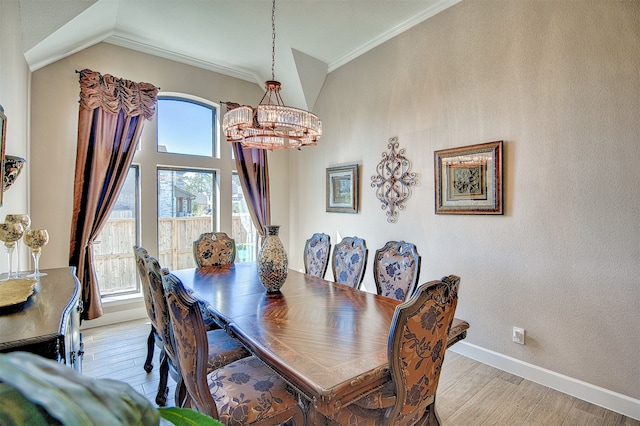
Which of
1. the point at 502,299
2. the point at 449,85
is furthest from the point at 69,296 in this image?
the point at 449,85

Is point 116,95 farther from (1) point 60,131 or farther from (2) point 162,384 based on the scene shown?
(2) point 162,384

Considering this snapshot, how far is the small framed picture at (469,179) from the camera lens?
9.02 feet

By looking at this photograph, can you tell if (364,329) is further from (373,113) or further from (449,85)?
(373,113)

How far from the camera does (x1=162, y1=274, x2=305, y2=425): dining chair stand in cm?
135

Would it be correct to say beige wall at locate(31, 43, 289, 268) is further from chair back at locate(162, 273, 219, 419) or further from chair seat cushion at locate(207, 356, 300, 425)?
chair back at locate(162, 273, 219, 419)

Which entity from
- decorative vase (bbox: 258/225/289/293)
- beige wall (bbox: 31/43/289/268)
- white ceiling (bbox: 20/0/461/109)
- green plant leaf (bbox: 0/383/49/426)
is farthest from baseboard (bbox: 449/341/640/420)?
beige wall (bbox: 31/43/289/268)

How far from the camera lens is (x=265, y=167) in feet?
16.2

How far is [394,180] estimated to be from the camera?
11.9 ft

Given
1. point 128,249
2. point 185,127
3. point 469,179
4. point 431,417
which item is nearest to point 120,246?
point 128,249

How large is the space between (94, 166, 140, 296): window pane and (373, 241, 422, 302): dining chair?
3.21 meters

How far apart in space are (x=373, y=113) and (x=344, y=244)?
1804 millimetres

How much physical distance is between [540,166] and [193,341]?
9.10 ft

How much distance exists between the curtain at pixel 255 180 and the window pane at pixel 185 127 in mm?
464

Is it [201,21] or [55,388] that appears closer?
[55,388]
